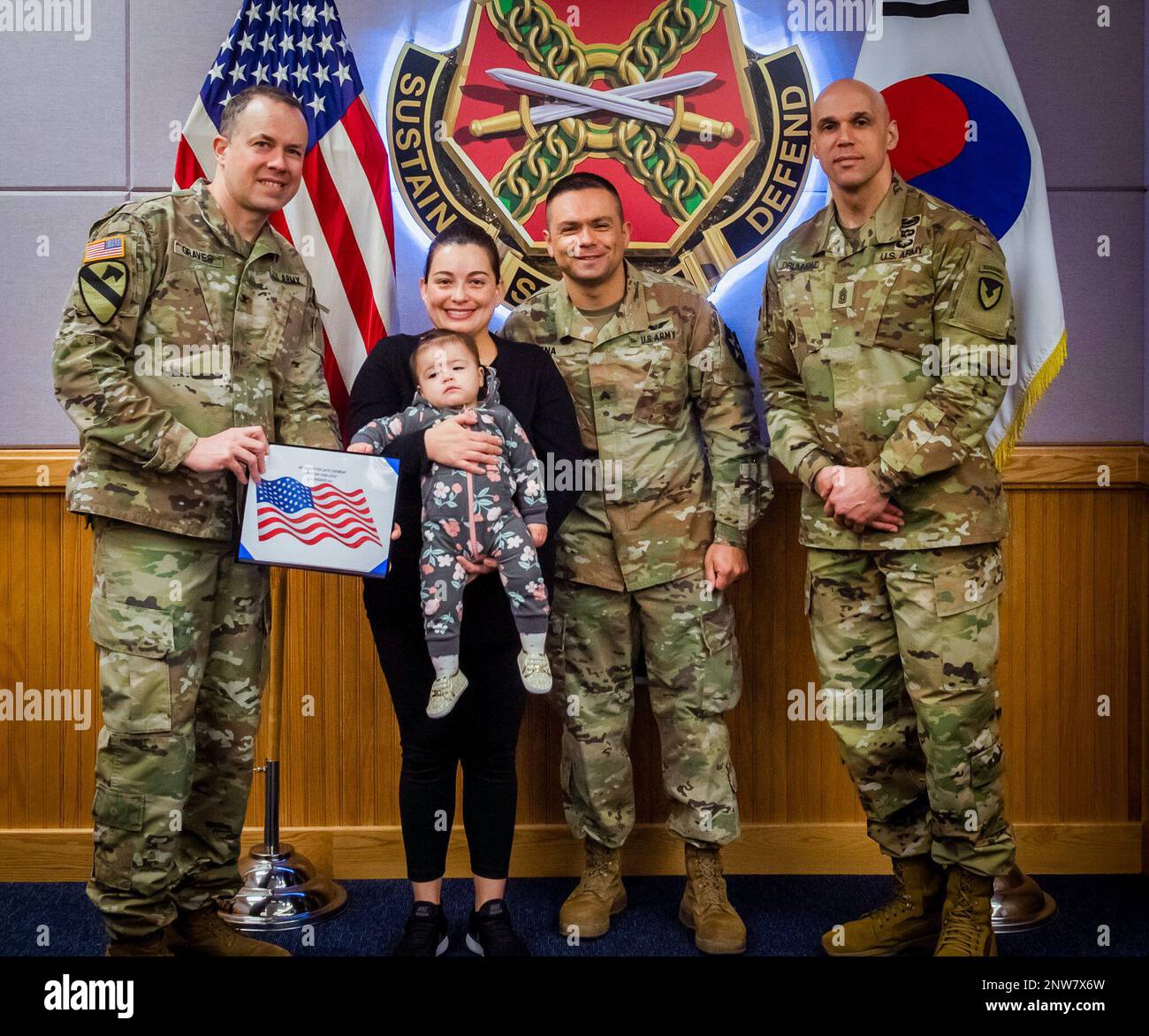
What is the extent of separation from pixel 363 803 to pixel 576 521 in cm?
104

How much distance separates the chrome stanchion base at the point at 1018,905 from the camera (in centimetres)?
256

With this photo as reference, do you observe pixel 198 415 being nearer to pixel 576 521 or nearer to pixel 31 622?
pixel 576 521

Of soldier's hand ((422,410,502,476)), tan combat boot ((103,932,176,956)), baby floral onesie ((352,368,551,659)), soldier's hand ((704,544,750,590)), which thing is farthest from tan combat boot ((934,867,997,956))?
tan combat boot ((103,932,176,956))

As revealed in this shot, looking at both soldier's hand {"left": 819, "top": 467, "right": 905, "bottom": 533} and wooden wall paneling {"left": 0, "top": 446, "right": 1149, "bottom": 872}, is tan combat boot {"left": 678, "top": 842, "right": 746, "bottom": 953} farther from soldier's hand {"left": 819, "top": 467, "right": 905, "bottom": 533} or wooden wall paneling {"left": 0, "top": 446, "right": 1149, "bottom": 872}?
soldier's hand {"left": 819, "top": 467, "right": 905, "bottom": 533}

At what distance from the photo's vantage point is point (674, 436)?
255 centimetres

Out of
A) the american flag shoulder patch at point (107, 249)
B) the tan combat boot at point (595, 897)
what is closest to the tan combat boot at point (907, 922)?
the tan combat boot at point (595, 897)

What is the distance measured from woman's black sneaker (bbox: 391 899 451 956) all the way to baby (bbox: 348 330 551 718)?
0.50 meters

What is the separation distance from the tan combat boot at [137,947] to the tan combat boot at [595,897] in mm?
885

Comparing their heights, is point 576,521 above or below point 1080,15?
below

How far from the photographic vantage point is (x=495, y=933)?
2.28 m

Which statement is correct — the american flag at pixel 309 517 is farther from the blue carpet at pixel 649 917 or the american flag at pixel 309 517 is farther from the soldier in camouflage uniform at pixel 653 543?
the blue carpet at pixel 649 917

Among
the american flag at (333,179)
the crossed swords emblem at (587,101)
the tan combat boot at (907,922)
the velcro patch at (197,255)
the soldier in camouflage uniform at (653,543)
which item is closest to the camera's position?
the velcro patch at (197,255)

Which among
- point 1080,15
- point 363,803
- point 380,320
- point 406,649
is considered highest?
point 1080,15

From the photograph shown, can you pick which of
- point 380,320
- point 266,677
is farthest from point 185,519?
point 380,320
